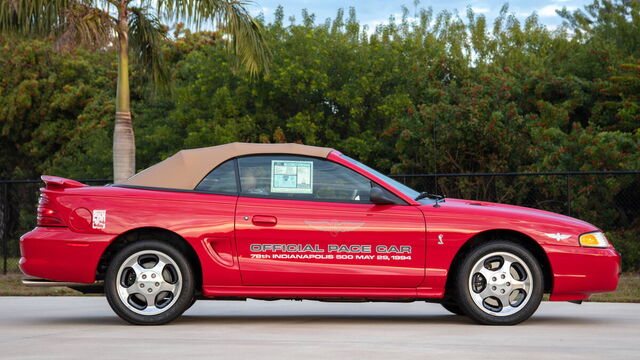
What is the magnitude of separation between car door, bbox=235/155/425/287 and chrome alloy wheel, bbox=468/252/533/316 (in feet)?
1.69

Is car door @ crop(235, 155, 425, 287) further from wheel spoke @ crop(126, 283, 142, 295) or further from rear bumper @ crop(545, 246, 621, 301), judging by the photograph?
rear bumper @ crop(545, 246, 621, 301)

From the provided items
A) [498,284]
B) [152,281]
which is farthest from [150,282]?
[498,284]

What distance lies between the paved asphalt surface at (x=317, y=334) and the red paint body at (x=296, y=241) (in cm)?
38

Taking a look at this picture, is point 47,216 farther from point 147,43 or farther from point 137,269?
point 147,43

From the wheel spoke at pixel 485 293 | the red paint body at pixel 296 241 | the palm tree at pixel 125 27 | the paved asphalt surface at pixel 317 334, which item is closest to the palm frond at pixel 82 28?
the palm tree at pixel 125 27

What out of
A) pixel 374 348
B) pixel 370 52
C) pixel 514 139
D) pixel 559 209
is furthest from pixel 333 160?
pixel 370 52

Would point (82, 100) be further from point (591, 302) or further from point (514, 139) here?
point (591, 302)

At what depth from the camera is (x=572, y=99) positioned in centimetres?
3138

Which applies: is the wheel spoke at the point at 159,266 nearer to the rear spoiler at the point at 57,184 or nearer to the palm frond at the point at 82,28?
the rear spoiler at the point at 57,184

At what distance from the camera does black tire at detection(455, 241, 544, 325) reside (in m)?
8.67

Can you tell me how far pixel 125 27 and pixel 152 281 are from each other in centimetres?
956

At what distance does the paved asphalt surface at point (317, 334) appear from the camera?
7.02 m

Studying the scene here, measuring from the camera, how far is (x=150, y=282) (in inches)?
340

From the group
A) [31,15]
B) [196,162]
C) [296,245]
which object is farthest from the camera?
[31,15]
